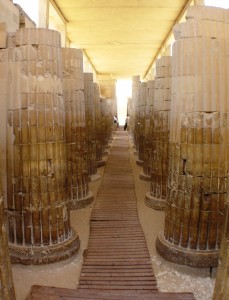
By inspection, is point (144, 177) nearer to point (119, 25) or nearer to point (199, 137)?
point (199, 137)

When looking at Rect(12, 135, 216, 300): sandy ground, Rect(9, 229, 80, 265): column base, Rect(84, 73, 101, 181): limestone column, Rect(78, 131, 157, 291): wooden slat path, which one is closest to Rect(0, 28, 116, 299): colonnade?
Rect(9, 229, 80, 265): column base

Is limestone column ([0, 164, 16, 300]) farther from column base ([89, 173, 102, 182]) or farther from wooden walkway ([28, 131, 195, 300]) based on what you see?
column base ([89, 173, 102, 182])

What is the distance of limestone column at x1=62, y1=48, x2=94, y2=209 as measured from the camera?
774 centimetres

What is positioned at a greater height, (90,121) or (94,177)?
(90,121)

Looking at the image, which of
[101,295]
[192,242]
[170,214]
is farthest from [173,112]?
[101,295]

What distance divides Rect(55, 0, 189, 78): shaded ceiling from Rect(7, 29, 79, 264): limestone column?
8778mm

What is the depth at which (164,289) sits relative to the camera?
4762 mm

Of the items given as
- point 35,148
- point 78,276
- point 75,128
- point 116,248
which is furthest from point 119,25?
point 78,276

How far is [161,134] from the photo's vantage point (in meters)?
7.93

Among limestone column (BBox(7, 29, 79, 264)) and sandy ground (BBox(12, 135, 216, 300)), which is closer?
sandy ground (BBox(12, 135, 216, 300))

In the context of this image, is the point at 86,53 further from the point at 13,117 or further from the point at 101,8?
the point at 13,117

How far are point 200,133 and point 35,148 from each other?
2.43 meters

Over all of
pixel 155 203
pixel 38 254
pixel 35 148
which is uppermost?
pixel 35 148

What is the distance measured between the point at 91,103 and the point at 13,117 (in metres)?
5.76
